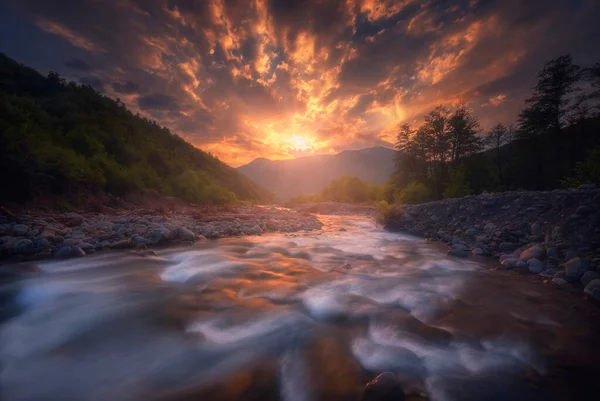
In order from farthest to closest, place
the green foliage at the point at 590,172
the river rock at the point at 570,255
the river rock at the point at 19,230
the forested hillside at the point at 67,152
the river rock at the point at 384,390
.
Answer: the green foliage at the point at 590,172 < the forested hillside at the point at 67,152 < the river rock at the point at 19,230 < the river rock at the point at 570,255 < the river rock at the point at 384,390

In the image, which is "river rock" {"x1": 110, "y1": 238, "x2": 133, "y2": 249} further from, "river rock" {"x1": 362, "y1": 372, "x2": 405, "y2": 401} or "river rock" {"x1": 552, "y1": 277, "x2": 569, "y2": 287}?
"river rock" {"x1": 552, "y1": 277, "x2": 569, "y2": 287}

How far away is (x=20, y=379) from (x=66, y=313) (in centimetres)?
125

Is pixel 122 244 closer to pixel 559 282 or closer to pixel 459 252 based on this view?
pixel 459 252

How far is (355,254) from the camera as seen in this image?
20.8 feet

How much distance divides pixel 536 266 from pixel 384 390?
4.90 m

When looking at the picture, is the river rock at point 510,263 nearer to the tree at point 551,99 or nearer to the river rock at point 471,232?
the river rock at point 471,232

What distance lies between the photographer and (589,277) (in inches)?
148

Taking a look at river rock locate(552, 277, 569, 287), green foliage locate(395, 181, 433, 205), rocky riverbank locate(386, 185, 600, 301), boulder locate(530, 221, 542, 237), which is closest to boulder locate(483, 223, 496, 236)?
rocky riverbank locate(386, 185, 600, 301)

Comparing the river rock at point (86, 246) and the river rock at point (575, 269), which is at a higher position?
the river rock at point (86, 246)

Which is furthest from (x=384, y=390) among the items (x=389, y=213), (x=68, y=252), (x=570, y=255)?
(x=389, y=213)

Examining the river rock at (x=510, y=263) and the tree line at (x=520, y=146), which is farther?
the tree line at (x=520, y=146)

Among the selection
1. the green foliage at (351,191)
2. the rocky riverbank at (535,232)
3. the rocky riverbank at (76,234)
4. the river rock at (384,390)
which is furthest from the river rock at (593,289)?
the green foliage at (351,191)

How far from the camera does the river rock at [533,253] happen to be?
491cm

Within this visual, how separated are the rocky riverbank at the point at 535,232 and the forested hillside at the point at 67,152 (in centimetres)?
1274
